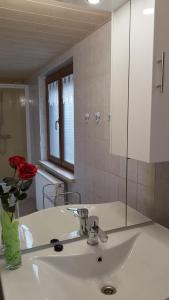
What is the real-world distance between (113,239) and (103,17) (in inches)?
45.2

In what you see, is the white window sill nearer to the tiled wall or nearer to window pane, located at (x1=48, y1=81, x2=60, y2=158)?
window pane, located at (x1=48, y1=81, x2=60, y2=158)

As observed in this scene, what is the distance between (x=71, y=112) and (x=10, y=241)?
2.34 feet

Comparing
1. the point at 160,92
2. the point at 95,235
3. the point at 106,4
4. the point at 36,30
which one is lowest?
the point at 95,235

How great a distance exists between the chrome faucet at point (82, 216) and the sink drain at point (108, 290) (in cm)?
26

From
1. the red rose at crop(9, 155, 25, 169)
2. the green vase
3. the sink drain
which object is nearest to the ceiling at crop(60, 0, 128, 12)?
the red rose at crop(9, 155, 25, 169)

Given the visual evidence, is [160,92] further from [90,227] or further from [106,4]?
[90,227]

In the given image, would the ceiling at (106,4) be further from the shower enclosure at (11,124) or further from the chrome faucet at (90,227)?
the chrome faucet at (90,227)

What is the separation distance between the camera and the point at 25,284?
859 millimetres

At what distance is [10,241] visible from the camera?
959 millimetres

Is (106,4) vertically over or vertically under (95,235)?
over

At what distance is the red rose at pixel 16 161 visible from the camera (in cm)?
105

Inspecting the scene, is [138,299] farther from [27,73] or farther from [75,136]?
[27,73]

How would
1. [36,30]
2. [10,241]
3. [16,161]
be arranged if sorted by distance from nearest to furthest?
[10,241] < [16,161] < [36,30]

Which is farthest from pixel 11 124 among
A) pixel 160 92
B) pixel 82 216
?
pixel 160 92
